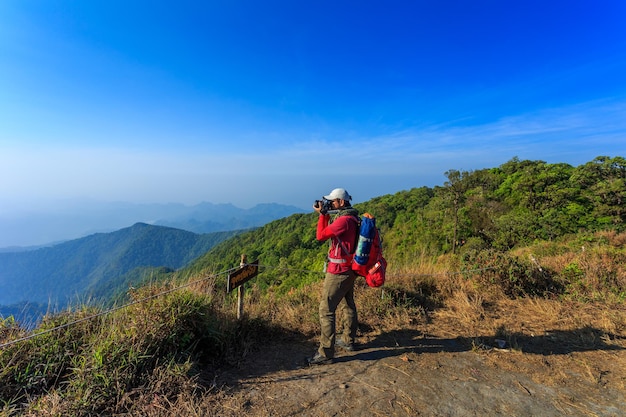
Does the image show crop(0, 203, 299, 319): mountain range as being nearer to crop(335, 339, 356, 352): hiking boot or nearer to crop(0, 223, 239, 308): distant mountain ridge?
crop(0, 223, 239, 308): distant mountain ridge

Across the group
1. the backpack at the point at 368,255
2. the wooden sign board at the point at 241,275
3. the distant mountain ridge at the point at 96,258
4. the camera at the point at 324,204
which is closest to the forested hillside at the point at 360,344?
the wooden sign board at the point at 241,275

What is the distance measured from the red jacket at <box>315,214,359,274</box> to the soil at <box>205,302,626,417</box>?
113 centimetres

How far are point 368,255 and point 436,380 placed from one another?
1452mm

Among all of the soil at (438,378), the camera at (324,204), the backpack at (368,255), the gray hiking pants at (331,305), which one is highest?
the camera at (324,204)

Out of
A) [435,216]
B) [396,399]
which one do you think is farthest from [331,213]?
[435,216]

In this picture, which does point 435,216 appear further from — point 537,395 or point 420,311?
point 537,395

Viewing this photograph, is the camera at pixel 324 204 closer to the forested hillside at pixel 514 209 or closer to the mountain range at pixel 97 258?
the forested hillside at pixel 514 209

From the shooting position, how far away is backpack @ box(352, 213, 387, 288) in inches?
129

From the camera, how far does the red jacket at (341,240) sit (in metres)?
3.30

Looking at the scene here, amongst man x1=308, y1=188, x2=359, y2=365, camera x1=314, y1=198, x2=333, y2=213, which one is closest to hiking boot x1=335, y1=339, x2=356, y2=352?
man x1=308, y1=188, x2=359, y2=365

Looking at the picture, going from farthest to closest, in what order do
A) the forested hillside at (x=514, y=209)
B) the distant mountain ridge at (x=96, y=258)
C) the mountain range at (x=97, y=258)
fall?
1. the distant mountain ridge at (x=96, y=258)
2. the mountain range at (x=97, y=258)
3. the forested hillside at (x=514, y=209)

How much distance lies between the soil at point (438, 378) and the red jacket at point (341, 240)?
113cm

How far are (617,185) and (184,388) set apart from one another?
17.7 m

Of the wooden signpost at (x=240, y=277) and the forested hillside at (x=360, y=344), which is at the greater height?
the wooden signpost at (x=240, y=277)
